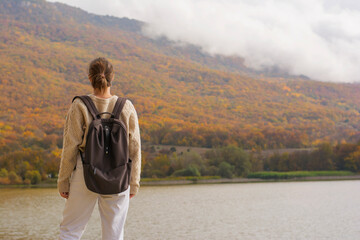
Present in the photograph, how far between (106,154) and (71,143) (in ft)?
0.86

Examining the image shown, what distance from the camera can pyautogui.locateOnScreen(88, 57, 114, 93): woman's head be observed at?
3.53 meters

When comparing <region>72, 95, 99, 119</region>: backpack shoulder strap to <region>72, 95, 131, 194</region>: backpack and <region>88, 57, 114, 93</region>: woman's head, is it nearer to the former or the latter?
<region>72, 95, 131, 194</region>: backpack

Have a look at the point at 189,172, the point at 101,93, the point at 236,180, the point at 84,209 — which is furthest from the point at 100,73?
the point at 236,180

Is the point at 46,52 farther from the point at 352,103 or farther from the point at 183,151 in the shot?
the point at 352,103

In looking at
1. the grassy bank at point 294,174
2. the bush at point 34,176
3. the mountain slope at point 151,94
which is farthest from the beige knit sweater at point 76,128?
the mountain slope at point 151,94

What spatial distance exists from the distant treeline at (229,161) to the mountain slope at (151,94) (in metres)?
8.89

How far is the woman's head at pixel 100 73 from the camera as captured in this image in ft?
11.6

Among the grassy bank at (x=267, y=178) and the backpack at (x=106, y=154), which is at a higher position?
the backpack at (x=106, y=154)

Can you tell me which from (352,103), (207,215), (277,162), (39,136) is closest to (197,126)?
(277,162)

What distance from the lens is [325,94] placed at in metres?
138

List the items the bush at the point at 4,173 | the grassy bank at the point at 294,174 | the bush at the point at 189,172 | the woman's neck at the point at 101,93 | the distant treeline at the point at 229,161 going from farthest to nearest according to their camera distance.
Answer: the grassy bank at the point at 294,174 < the bush at the point at 189,172 < the distant treeline at the point at 229,161 < the bush at the point at 4,173 < the woman's neck at the point at 101,93

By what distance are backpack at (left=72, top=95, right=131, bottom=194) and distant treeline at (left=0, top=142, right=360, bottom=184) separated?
62.2 metres

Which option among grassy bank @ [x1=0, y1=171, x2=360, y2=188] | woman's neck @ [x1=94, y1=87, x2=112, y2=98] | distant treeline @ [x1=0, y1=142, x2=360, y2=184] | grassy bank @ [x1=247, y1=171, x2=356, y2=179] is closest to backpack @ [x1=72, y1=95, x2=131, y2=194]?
woman's neck @ [x1=94, y1=87, x2=112, y2=98]

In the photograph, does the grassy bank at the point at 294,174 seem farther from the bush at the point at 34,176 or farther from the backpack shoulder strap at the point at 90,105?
the backpack shoulder strap at the point at 90,105
